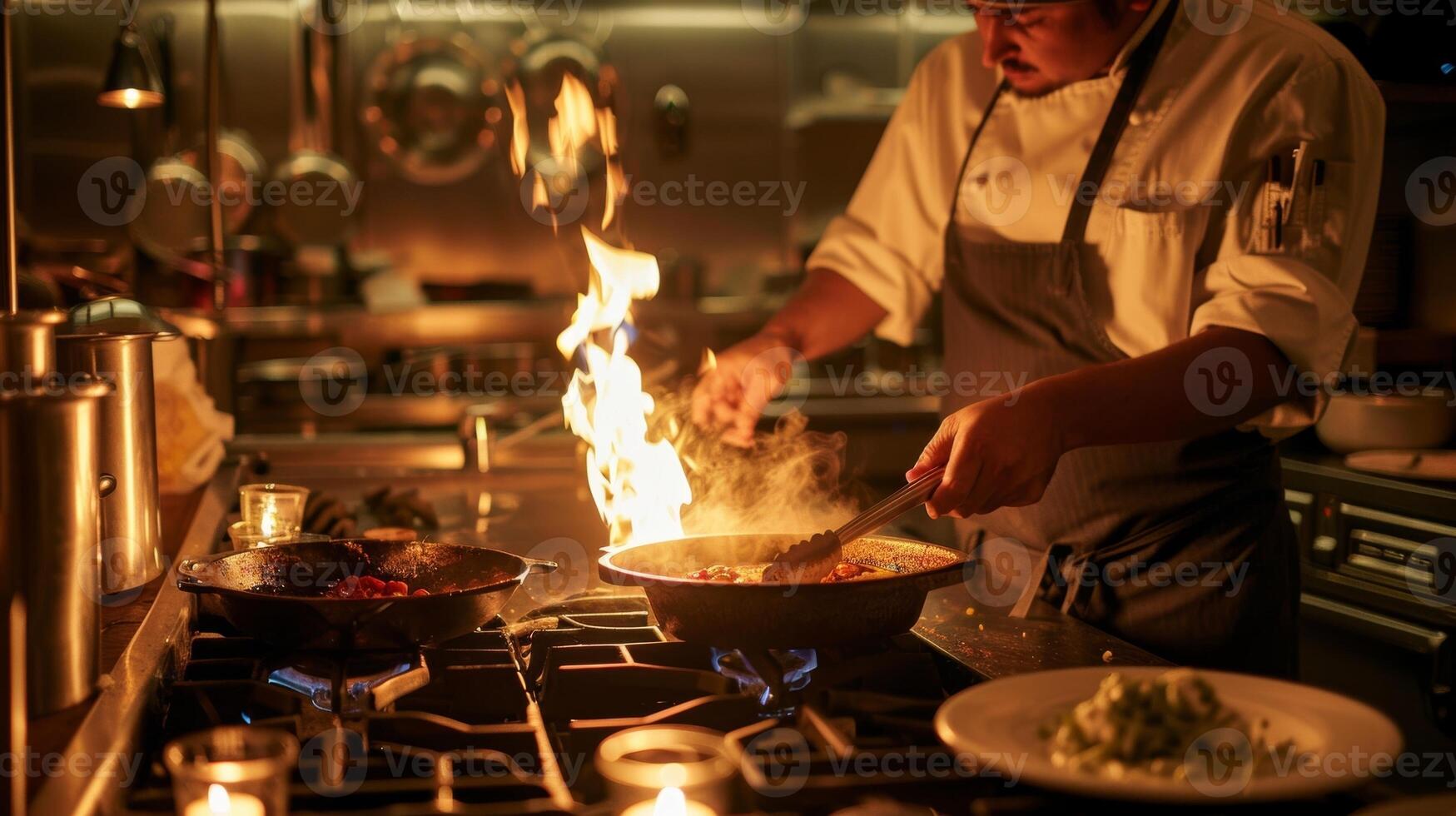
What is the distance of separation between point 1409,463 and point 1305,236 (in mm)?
1128

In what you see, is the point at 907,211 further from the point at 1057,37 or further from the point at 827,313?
the point at 1057,37

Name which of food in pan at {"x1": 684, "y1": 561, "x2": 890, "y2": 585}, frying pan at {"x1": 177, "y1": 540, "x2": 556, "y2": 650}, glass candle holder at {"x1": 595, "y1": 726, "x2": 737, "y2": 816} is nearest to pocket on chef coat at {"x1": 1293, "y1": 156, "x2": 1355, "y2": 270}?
food in pan at {"x1": 684, "y1": 561, "x2": 890, "y2": 585}

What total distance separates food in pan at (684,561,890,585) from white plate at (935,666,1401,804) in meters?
0.37

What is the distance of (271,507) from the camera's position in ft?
6.48

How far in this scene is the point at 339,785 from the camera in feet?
3.33

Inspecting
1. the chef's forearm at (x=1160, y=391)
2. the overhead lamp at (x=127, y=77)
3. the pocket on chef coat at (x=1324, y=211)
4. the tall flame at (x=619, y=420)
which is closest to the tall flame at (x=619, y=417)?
the tall flame at (x=619, y=420)

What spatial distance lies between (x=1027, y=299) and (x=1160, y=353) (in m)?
0.47

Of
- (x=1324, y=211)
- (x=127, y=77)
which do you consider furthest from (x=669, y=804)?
(x=127, y=77)

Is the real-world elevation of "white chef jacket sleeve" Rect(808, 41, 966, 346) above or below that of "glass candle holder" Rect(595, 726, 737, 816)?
above

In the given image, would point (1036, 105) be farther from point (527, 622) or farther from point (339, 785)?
point (339, 785)

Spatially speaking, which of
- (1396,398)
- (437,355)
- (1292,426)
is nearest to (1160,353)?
(1292,426)

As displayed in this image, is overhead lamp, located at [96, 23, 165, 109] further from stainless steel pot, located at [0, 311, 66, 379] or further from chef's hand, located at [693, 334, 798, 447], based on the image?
stainless steel pot, located at [0, 311, 66, 379]

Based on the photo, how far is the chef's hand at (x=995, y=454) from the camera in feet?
5.15

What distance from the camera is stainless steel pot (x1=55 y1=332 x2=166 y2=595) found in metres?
1.58
